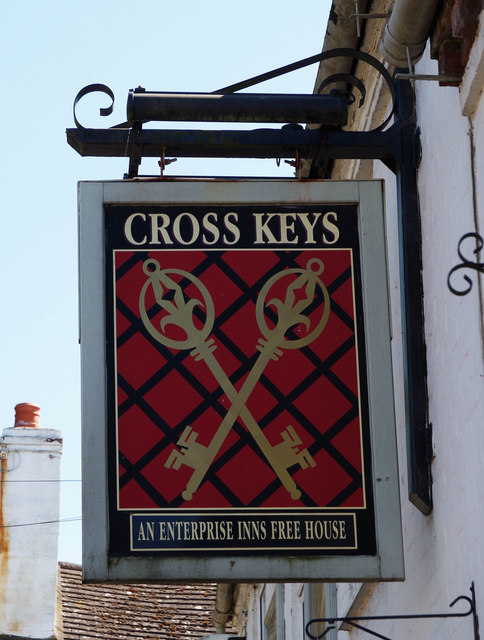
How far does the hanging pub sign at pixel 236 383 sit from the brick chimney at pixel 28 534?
9059mm

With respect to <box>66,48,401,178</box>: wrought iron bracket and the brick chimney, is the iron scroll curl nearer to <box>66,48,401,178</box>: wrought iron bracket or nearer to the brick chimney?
<box>66,48,401,178</box>: wrought iron bracket

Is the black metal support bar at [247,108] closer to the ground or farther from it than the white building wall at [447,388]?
farther from it

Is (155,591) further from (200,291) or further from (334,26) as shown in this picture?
(200,291)

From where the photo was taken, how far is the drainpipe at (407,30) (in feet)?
18.6

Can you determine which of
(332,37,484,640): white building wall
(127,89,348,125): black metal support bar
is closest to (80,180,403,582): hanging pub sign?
(332,37,484,640): white building wall

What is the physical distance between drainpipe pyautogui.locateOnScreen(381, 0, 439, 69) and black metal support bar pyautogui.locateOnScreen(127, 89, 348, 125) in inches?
26.2

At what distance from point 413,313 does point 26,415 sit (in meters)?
9.66

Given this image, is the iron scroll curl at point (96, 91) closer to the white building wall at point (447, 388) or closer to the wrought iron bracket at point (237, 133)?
the wrought iron bracket at point (237, 133)

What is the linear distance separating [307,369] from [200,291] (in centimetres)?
56

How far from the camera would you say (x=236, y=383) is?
6.00 metres

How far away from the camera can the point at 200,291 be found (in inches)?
242

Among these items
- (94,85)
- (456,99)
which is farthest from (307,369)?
(94,85)

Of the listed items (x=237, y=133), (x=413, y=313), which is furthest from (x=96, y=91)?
(x=413, y=313)

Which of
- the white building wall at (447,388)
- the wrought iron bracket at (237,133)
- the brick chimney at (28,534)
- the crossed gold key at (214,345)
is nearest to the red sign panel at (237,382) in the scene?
the crossed gold key at (214,345)
